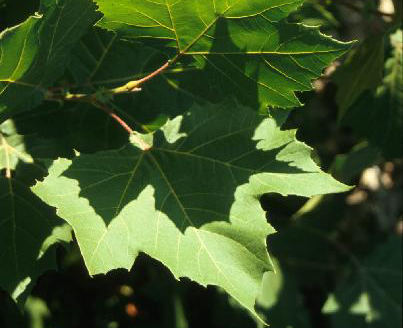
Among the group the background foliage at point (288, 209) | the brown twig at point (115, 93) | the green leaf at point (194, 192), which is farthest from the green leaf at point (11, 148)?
the green leaf at point (194, 192)

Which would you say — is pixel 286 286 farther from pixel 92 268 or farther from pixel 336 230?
pixel 92 268

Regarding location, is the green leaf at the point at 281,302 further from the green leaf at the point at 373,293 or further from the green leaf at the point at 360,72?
the green leaf at the point at 360,72

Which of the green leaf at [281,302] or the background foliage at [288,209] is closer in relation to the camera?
the background foliage at [288,209]

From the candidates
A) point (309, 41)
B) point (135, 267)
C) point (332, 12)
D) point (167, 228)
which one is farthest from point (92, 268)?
point (332, 12)

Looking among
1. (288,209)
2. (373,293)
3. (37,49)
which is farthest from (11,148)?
(373,293)

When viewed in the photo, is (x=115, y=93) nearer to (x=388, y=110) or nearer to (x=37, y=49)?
(x=37, y=49)

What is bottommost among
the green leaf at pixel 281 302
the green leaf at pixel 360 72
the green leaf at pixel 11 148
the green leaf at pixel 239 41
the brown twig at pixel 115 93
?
the green leaf at pixel 281 302

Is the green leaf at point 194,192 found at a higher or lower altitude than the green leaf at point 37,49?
lower
